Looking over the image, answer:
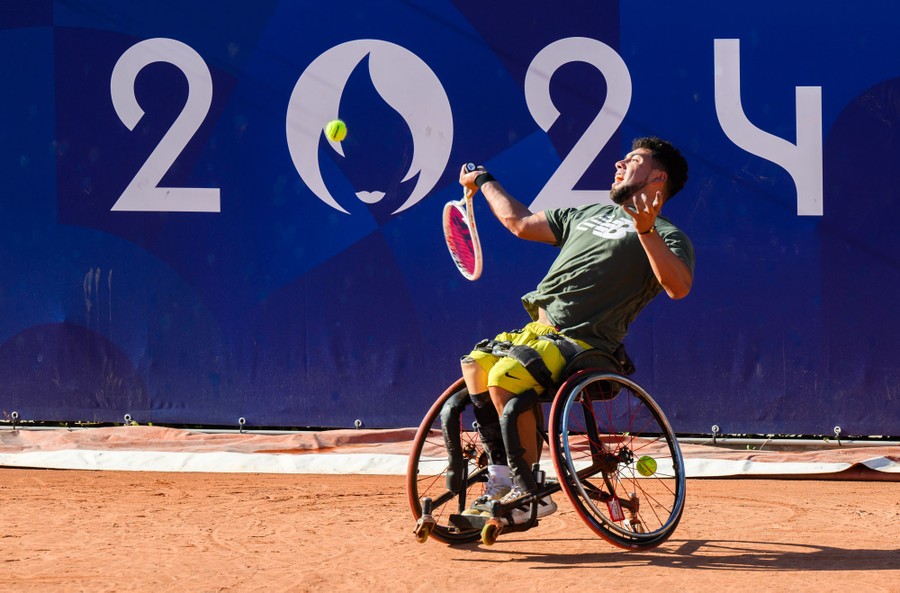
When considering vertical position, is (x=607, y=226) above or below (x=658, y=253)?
above

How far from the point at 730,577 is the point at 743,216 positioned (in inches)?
106

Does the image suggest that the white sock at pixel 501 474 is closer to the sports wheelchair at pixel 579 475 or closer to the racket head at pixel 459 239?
the sports wheelchair at pixel 579 475

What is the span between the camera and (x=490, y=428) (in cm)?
388

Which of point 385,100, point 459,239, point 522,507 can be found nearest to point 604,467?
point 522,507

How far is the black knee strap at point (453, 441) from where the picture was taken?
394 centimetres

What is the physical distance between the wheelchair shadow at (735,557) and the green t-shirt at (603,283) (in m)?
0.67

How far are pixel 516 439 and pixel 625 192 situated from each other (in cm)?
89

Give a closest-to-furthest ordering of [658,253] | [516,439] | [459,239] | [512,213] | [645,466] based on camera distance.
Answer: [658,253] → [516,439] → [645,466] → [512,213] → [459,239]

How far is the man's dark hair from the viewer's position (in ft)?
13.1

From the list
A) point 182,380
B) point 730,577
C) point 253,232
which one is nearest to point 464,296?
point 253,232

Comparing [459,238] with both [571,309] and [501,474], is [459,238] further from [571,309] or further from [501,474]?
[501,474]

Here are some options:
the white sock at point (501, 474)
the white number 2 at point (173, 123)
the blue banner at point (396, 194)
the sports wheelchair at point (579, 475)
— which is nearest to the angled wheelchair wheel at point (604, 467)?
the sports wheelchair at point (579, 475)

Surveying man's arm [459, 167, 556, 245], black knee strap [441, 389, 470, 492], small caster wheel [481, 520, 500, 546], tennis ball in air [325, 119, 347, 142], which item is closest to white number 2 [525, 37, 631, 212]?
tennis ball in air [325, 119, 347, 142]

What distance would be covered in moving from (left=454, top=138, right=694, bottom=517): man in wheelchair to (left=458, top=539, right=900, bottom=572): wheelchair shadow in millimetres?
181
